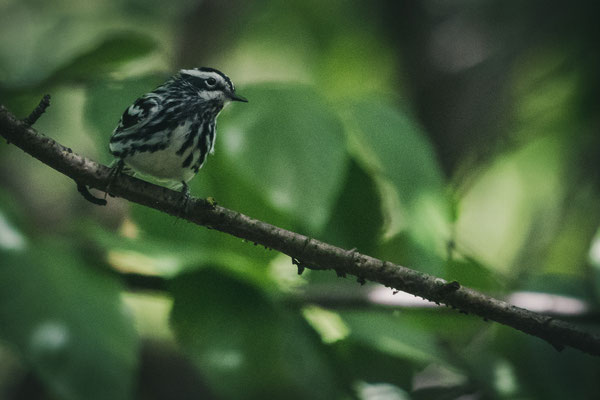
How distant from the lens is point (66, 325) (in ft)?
6.55

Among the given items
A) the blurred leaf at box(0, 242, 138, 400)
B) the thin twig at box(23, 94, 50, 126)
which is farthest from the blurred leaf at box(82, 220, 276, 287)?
the thin twig at box(23, 94, 50, 126)

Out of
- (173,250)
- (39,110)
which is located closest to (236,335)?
(173,250)

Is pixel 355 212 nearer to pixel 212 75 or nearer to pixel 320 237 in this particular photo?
pixel 320 237

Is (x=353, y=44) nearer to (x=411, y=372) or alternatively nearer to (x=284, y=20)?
(x=284, y=20)

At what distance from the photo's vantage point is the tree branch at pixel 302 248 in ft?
4.38

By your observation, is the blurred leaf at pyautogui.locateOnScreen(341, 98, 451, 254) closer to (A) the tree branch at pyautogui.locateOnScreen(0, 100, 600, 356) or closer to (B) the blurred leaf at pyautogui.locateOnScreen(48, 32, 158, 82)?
(A) the tree branch at pyautogui.locateOnScreen(0, 100, 600, 356)

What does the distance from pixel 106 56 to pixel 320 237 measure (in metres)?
0.87

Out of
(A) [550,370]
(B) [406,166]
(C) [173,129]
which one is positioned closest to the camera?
(C) [173,129]

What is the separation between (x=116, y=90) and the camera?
1.94 meters

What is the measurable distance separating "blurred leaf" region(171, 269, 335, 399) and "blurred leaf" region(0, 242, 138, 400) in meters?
0.20

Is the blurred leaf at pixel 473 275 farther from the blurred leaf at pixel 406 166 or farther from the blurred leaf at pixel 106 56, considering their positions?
the blurred leaf at pixel 106 56

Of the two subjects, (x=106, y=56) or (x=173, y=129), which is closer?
(x=173, y=129)

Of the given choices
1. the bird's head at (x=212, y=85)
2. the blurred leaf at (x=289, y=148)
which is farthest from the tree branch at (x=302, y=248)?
the bird's head at (x=212, y=85)

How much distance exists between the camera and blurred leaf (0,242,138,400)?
1.92 m
